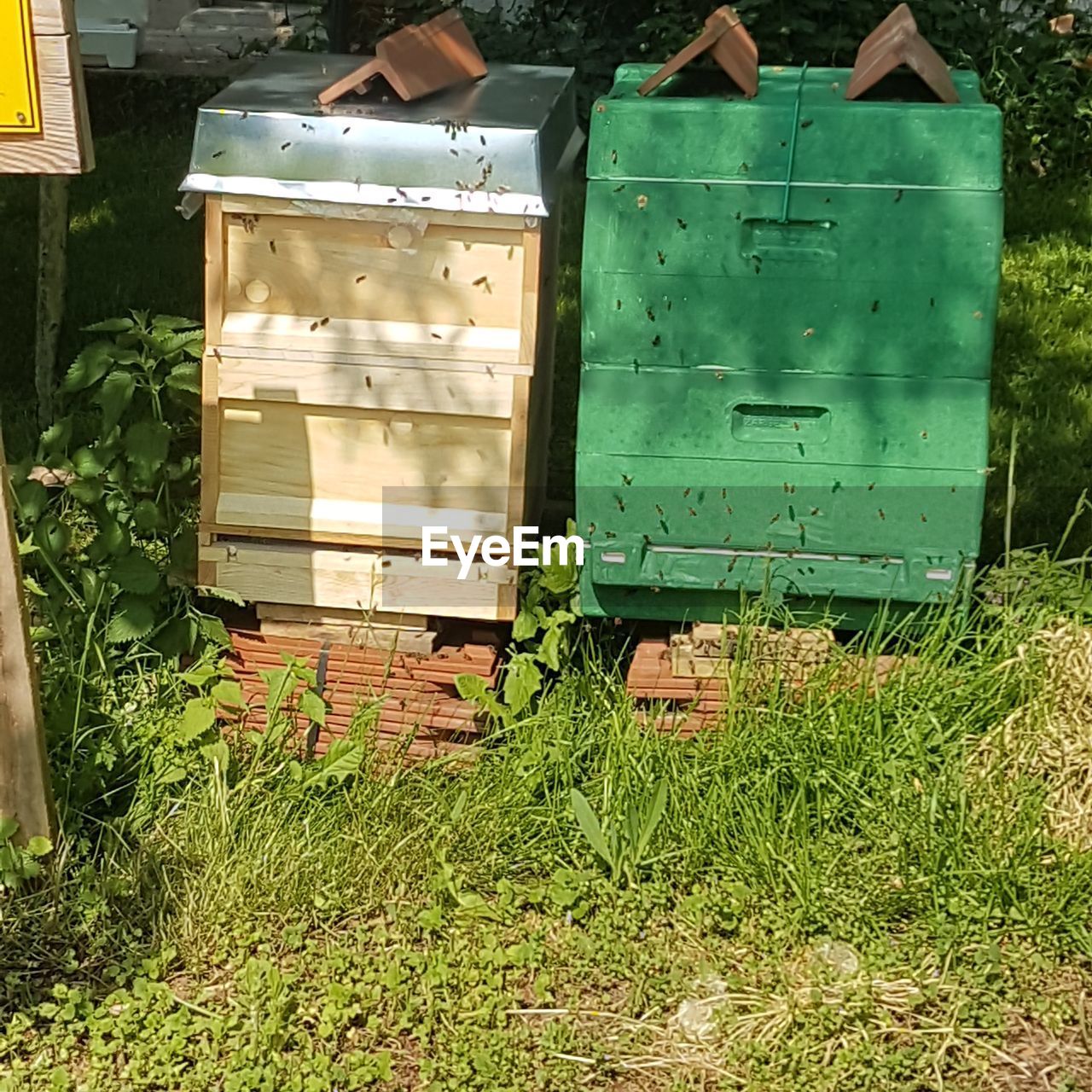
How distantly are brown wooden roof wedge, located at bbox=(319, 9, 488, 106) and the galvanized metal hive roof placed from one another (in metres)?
0.06

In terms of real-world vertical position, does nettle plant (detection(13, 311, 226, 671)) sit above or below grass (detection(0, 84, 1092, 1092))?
above

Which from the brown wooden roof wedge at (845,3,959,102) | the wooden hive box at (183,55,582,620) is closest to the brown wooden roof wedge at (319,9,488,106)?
the wooden hive box at (183,55,582,620)

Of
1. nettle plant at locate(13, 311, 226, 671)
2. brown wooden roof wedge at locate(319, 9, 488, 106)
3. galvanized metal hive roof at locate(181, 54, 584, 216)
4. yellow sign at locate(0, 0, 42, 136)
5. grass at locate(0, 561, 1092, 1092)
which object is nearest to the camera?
yellow sign at locate(0, 0, 42, 136)

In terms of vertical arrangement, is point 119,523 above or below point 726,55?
below

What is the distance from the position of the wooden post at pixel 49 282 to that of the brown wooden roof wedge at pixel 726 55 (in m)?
1.93

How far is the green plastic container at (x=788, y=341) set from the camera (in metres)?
3.10

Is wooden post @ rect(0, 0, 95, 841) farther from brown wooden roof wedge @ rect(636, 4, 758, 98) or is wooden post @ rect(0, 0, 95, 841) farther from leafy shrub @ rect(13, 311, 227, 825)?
brown wooden roof wedge @ rect(636, 4, 758, 98)

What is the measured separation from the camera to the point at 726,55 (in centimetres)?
338

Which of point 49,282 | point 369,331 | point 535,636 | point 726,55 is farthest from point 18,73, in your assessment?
point 49,282

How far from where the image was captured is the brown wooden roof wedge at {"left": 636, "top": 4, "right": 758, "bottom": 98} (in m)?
3.30

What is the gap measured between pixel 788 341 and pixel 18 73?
5.12ft

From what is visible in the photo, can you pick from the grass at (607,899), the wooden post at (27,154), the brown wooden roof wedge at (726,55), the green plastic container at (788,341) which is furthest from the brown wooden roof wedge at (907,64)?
the wooden post at (27,154)

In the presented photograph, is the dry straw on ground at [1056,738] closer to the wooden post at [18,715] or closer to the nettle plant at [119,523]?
the nettle plant at [119,523]

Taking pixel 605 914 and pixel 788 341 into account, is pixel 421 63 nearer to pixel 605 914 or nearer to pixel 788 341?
pixel 788 341
